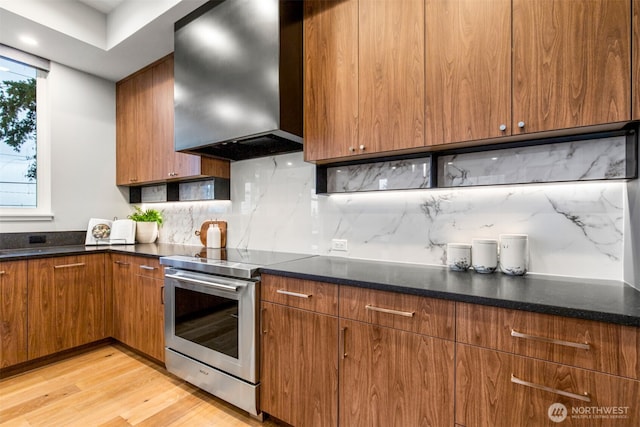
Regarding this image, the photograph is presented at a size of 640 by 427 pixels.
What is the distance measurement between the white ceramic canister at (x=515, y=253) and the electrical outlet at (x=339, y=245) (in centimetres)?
95

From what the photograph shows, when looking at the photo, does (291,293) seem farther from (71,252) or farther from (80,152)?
(80,152)

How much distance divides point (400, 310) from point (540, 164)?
986mm

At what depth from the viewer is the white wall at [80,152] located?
291 centimetres

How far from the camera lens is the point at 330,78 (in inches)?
69.8

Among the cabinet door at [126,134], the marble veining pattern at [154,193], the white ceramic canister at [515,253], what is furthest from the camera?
the marble veining pattern at [154,193]

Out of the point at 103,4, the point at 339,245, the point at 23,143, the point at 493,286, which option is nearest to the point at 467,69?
the point at 493,286

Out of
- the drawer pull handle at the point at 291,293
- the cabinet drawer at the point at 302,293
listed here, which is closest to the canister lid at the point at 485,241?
the cabinet drawer at the point at 302,293

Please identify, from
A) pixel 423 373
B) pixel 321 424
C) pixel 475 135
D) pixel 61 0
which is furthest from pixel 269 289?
pixel 61 0

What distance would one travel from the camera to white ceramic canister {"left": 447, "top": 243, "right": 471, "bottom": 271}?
159 cm

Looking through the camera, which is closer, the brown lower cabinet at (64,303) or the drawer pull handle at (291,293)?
the drawer pull handle at (291,293)

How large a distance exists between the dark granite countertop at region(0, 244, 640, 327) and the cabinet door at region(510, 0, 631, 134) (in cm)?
66

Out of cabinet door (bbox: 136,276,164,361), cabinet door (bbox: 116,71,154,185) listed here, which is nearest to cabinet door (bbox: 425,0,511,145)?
cabinet door (bbox: 136,276,164,361)

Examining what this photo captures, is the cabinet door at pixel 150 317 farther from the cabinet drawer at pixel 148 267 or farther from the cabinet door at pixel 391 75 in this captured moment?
the cabinet door at pixel 391 75

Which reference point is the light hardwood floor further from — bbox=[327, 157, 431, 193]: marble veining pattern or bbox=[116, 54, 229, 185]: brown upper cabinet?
bbox=[116, 54, 229, 185]: brown upper cabinet
